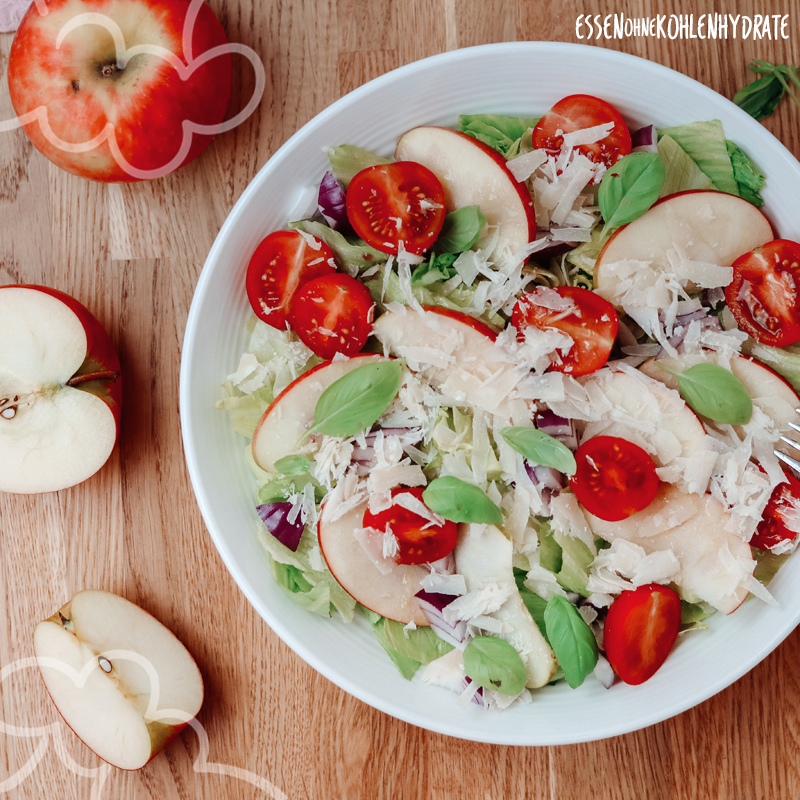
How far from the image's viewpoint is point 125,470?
65.3 inches

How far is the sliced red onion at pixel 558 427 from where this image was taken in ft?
4.44

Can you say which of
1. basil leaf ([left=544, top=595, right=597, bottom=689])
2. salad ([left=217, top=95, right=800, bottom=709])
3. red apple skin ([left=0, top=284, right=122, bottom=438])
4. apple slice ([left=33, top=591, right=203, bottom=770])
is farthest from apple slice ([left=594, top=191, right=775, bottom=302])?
apple slice ([left=33, top=591, right=203, bottom=770])

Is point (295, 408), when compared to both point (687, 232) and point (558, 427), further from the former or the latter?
point (687, 232)

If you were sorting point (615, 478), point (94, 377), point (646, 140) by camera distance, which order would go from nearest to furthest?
point (615, 478) < point (646, 140) < point (94, 377)

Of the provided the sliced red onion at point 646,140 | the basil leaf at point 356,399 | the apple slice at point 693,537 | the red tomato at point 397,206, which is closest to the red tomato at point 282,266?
the red tomato at point 397,206

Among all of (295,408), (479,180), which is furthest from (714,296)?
(295,408)

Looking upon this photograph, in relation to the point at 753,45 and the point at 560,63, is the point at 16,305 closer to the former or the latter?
the point at 560,63

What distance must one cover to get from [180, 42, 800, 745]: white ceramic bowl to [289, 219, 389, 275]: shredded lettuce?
0.07 metres

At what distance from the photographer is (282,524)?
1443 millimetres

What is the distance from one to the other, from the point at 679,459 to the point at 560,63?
0.84 metres

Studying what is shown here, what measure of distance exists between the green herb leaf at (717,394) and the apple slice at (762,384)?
0.15 feet

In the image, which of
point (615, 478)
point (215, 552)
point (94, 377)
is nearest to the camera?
point (615, 478)

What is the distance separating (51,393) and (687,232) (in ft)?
4.73

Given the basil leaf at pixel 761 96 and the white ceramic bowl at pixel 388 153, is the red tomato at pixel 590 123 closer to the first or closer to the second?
the white ceramic bowl at pixel 388 153
